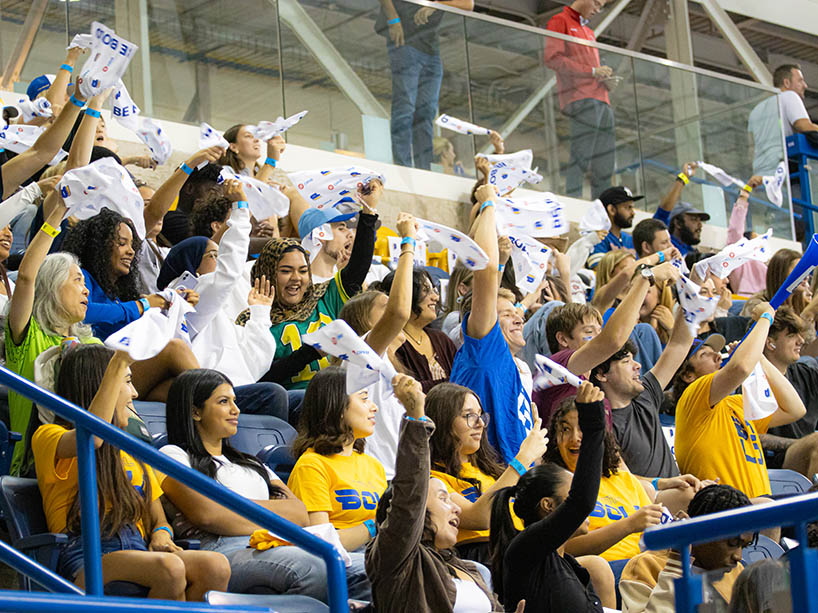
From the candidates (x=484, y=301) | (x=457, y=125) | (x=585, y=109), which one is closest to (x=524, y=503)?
(x=484, y=301)

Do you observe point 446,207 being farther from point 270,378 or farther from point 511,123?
point 270,378

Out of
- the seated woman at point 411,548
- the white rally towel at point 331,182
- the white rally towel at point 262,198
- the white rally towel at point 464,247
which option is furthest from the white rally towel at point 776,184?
the seated woman at point 411,548

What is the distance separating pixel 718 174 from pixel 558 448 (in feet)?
21.1

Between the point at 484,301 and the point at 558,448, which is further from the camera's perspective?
the point at 484,301

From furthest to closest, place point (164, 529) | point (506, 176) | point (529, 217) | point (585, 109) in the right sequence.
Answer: point (585, 109) → point (506, 176) → point (529, 217) → point (164, 529)

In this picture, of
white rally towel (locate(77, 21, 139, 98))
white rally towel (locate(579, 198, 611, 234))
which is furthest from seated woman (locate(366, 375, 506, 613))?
white rally towel (locate(579, 198, 611, 234))

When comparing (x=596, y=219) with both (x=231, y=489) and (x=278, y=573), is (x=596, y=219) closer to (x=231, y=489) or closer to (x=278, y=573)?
(x=231, y=489)

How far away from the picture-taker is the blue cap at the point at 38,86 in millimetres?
7605

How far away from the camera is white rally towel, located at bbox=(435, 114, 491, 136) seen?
30.8ft

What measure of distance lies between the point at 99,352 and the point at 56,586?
1102 millimetres

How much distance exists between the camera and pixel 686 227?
1006 centimetres

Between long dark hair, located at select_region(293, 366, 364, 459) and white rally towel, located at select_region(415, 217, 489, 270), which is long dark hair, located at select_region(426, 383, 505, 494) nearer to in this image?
long dark hair, located at select_region(293, 366, 364, 459)

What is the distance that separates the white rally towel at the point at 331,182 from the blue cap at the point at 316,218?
48cm

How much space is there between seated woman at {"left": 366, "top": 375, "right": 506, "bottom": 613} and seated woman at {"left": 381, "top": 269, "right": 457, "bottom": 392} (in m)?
1.76
